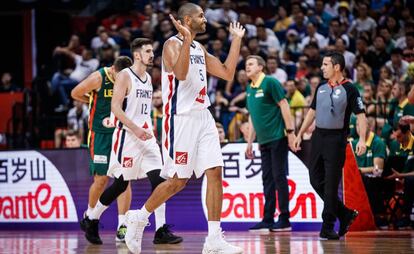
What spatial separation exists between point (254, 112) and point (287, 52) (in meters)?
6.29

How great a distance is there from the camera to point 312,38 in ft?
61.4

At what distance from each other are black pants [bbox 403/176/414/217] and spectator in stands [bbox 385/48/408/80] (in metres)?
4.30

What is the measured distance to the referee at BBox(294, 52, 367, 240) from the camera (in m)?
10.8

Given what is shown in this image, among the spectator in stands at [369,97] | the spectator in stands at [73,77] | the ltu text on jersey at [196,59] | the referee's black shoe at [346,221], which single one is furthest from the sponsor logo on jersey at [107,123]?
the spectator in stands at [73,77]

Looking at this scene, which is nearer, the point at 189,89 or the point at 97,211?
the point at 189,89

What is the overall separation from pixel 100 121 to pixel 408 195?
4.39 m

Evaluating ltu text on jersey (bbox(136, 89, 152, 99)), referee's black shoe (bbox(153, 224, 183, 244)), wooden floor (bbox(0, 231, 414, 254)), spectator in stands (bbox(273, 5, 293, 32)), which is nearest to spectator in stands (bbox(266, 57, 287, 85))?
spectator in stands (bbox(273, 5, 293, 32))

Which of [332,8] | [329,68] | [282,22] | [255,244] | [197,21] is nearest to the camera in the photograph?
[197,21]

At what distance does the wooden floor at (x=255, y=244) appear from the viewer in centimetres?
927

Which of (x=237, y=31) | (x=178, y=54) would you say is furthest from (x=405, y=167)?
(x=178, y=54)

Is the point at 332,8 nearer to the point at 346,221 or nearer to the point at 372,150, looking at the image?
the point at 372,150

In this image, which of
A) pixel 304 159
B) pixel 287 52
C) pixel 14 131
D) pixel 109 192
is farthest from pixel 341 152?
pixel 14 131

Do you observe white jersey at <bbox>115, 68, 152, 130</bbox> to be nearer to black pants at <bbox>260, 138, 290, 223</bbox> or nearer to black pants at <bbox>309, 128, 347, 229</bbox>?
black pants at <bbox>309, 128, 347, 229</bbox>

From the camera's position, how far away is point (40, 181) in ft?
48.7
